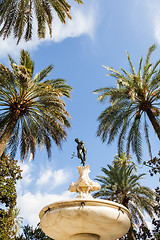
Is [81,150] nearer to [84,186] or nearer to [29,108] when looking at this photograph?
[84,186]

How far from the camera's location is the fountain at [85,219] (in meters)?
5.66

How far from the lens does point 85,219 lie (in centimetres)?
569

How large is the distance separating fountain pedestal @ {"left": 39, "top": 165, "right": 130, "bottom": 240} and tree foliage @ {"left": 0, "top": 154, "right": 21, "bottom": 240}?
352 centimetres

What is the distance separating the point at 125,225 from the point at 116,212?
25.3 inches

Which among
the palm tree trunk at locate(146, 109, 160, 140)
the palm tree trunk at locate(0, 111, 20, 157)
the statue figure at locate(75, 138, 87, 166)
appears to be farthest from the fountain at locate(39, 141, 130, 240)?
the palm tree trunk at locate(146, 109, 160, 140)

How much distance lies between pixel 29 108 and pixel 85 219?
8.49 meters

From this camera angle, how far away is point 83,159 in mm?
8086

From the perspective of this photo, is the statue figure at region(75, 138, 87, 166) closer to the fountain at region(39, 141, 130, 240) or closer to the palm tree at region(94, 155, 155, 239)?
the fountain at region(39, 141, 130, 240)

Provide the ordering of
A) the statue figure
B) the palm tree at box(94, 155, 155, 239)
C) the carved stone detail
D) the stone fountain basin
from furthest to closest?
the palm tree at box(94, 155, 155, 239) → the statue figure → the carved stone detail → the stone fountain basin

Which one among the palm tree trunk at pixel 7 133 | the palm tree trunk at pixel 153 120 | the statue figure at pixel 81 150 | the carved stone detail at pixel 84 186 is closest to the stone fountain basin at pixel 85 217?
the carved stone detail at pixel 84 186

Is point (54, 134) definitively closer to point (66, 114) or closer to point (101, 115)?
point (66, 114)

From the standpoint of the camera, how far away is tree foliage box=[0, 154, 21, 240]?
9.54 m

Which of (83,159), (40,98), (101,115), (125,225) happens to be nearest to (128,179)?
(101,115)

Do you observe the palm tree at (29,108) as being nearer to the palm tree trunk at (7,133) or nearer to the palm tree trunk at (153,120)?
the palm tree trunk at (7,133)
